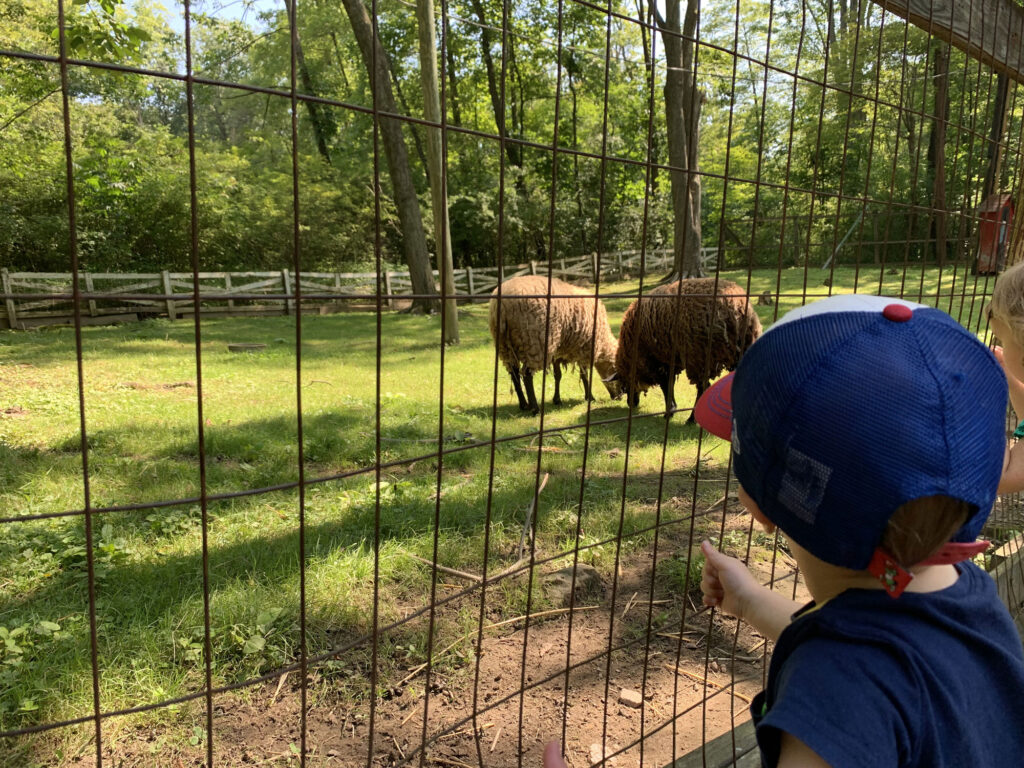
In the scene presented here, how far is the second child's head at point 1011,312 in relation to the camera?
1.87 m

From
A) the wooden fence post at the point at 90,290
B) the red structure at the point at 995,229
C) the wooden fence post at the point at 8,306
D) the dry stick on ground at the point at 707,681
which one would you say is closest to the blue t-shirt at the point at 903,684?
the dry stick on ground at the point at 707,681

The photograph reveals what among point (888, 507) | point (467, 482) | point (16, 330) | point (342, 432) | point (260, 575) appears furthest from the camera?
point (16, 330)

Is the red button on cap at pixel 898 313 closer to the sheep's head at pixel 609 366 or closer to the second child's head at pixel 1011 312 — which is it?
the second child's head at pixel 1011 312

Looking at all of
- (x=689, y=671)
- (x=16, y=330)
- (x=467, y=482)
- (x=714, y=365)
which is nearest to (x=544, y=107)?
(x=16, y=330)

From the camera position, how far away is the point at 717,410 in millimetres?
1241

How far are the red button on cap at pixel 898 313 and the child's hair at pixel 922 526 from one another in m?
0.23

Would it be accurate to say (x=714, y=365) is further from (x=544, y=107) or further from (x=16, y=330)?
(x=544, y=107)

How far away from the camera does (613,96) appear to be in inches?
1146

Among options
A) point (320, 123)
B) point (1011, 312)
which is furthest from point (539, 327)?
point (320, 123)

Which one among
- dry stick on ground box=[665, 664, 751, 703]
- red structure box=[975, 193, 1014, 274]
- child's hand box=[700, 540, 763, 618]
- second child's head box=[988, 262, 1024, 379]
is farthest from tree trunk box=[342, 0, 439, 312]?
child's hand box=[700, 540, 763, 618]

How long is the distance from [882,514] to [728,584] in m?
0.62

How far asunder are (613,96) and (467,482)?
1104 inches

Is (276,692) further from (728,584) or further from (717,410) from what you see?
(717,410)

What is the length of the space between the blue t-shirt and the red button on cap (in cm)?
38
